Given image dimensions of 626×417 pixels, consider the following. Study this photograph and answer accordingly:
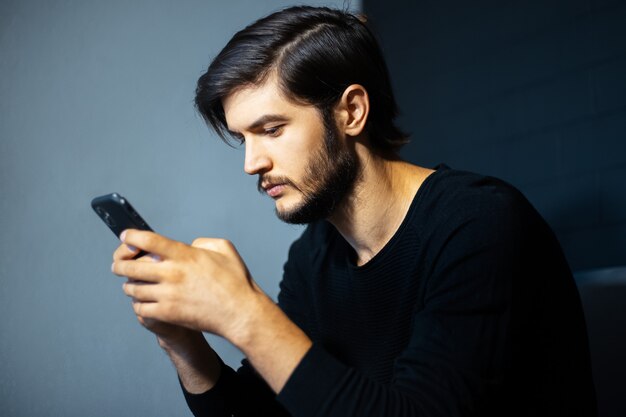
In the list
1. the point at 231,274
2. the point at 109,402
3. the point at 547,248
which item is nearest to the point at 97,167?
the point at 109,402

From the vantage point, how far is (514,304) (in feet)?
3.12

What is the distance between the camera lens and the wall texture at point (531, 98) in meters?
1.74

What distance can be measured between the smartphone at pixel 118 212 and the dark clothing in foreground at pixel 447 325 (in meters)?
0.27

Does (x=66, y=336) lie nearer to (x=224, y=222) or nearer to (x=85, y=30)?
(x=224, y=222)

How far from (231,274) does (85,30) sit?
3.21 feet

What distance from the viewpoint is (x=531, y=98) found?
1889 millimetres

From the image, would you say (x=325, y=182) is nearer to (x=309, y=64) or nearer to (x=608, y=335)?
(x=309, y=64)

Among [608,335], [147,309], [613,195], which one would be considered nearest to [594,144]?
[613,195]

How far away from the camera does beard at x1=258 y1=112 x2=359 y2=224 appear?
3.82 feet

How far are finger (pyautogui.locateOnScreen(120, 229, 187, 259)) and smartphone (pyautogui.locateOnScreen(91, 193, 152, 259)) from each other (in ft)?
0.16

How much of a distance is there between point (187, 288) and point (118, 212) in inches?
5.5

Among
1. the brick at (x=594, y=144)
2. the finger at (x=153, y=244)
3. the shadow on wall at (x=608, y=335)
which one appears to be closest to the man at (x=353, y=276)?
the finger at (x=153, y=244)

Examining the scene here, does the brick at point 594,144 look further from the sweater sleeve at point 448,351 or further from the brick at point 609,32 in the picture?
the sweater sleeve at point 448,351

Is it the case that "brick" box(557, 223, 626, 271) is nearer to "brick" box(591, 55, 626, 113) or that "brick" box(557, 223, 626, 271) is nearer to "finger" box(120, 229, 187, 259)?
"brick" box(591, 55, 626, 113)
